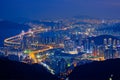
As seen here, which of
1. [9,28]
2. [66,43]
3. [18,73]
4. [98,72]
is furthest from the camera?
[9,28]

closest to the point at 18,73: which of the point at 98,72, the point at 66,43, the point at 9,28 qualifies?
the point at 98,72

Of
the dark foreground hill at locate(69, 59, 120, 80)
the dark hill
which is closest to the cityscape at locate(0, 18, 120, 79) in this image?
the dark hill

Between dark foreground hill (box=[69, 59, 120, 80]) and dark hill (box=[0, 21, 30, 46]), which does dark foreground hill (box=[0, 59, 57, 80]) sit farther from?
dark hill (box=[0, 21, 30, 46])

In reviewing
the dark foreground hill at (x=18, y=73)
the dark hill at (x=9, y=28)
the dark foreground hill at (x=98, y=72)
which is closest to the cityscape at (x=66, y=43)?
the dark hill at (x=9, y=28)

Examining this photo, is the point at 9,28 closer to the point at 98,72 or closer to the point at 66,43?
the point at 66,43

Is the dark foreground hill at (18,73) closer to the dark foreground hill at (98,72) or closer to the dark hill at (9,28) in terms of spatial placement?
the dark foreground hill at (98,72)

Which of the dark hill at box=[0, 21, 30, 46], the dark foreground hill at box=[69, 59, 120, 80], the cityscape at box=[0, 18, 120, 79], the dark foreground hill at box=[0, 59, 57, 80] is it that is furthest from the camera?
the dark hill at box=[0, 21, 30, 46]

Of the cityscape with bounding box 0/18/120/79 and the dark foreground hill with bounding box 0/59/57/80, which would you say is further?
the cityscape with bounding box 0/18/120/79
